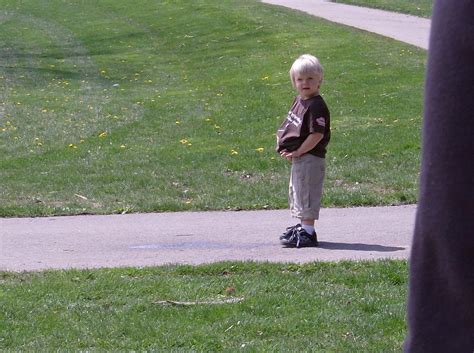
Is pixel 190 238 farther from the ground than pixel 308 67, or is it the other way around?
pixel 308 67

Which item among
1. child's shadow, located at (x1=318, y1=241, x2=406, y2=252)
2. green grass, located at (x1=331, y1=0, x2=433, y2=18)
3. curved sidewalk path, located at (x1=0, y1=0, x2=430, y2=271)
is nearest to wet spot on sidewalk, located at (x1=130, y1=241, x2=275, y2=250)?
curved sidewalk path, located at (x1=0, y1=0, x2=430, y2=271)

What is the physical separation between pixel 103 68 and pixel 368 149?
11465 mm

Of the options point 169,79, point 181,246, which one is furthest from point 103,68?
point 181,246

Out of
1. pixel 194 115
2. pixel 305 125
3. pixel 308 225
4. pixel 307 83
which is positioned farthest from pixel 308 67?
pixel 194 115

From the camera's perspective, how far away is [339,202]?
885cm

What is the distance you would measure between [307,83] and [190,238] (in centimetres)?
153

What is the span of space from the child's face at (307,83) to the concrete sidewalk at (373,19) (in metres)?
13.0

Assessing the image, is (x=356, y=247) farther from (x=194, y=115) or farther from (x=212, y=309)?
(x=194, y=115)

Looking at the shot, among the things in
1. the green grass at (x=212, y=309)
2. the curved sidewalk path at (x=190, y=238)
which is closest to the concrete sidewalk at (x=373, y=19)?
the curved sidewalk path at (x=190, y=238)

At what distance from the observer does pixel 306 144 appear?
729cm

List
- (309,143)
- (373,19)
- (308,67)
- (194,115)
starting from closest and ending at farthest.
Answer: (308,67), (309,143), (194,115), (373,19)

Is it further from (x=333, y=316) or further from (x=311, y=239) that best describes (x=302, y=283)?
(x=311, y=239)

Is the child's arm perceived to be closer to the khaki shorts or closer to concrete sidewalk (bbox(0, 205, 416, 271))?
the khaki shorts

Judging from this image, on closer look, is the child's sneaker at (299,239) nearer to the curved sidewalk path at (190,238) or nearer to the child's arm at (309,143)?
the curved sidewalk path at (190,238)
